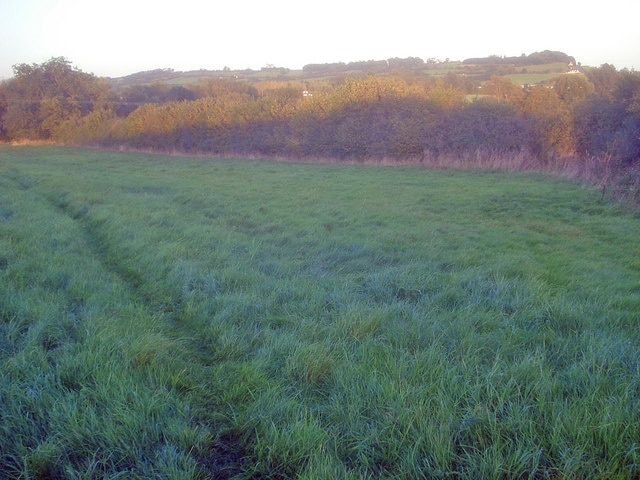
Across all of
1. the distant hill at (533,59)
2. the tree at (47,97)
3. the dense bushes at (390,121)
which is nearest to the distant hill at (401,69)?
the distant hill at (533,59)

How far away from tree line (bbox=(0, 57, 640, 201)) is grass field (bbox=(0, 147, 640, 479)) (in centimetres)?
1051

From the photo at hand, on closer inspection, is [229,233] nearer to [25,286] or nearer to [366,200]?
[25,286]

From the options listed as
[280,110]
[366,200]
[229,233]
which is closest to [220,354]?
[229,233]

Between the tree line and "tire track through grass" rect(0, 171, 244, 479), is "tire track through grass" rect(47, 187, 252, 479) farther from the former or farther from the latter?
the tree line

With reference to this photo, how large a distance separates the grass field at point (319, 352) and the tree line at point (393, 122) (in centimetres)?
1051

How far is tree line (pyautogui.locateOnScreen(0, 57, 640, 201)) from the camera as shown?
21328mm

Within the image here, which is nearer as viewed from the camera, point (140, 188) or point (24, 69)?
point (140, 188)

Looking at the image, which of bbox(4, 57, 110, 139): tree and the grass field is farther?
bbox(4, 57, 110, 139): tree

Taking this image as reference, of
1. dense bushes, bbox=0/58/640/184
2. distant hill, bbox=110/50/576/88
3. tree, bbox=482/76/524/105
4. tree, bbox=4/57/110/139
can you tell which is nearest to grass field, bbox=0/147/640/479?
dense bushes, bbox=0/58/640/184

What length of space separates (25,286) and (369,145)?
2383 cm

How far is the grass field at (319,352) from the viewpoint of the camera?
300cm

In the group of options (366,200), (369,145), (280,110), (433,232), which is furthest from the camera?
(280,110)

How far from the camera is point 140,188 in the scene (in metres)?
16.2

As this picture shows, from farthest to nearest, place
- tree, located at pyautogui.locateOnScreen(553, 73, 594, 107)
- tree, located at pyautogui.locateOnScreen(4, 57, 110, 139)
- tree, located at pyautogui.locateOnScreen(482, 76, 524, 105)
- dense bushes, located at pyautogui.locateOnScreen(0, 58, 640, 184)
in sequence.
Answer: tree, located at pyautogui.locateOnScreen(4, 57, 110, 139) → tree, located at pyautogui.locateOnScreen(553, 73, 594, 107) → tree, located at pyautogui.locateOnScreen(482, 76, 524, 105) → dense bushes, located at pyautogui.locateOnScreen(0, 58, 640, 184)
